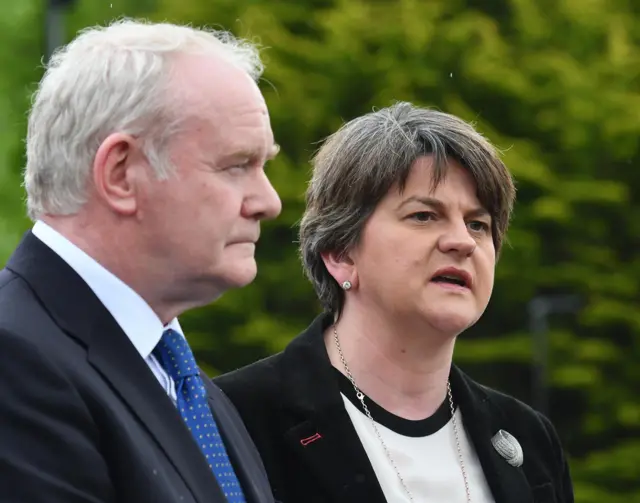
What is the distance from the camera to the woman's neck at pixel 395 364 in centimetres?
396

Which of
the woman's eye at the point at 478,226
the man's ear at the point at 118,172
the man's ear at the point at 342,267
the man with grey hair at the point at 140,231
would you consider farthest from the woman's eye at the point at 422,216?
the man's ear at the point at 118,172

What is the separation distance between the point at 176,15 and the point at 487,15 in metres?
3.98

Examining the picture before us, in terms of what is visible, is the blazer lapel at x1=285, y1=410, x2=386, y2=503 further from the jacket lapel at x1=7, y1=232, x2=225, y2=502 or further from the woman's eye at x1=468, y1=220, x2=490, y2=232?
the jacket lapel at x1=7, y1=232, x2=225, y2=502

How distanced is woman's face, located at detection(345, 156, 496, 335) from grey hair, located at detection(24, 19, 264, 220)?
52.7 inches

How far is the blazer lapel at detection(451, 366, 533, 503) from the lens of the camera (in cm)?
396

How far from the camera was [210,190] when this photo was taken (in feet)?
8.55

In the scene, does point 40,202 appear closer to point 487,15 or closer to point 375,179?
point 375,179

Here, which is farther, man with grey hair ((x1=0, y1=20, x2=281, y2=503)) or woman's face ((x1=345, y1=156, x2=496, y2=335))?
woman's face ((x1=345, y1=156, x2=496, y2=335))

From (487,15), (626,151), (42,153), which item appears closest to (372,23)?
(487,15)

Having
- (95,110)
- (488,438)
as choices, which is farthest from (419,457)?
(95,110)

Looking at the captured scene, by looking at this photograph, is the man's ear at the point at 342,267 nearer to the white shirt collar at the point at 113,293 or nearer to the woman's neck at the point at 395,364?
the woman's neck at the point at 395,364

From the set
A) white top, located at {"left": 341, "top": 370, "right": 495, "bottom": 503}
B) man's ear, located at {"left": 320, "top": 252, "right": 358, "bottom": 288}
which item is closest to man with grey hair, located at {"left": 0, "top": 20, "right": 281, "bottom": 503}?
white top, located at {"left": 341, "top": 370, "right": 495, "bottom": 503}

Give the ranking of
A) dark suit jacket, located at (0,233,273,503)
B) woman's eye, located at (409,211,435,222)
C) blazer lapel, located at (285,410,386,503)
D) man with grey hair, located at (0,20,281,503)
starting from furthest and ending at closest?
woman's eye, located at (409,211,435,222) → blazer lapel, located at (285,410,386,503) → man with grey hair, located at (0,20,281,503) → dark suit jacket, located at (0,233,273,503)

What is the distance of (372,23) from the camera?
1655 cm
